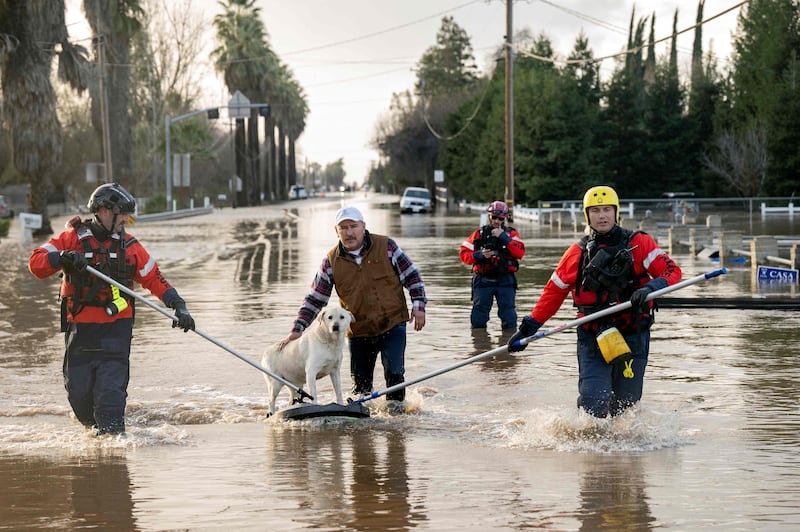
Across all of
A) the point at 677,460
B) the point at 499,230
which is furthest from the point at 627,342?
the point at 499,230

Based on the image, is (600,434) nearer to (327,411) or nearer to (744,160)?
Answer: (327,411)

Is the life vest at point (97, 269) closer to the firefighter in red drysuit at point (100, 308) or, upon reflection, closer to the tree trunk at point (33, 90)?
the firefighter in red drysuit at point (100, 308)

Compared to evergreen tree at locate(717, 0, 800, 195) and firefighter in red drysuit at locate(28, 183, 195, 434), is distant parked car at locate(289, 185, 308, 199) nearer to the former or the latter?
evergreen tree at locate(717, 0, 800, 195)

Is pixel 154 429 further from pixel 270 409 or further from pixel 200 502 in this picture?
pixel 200 502

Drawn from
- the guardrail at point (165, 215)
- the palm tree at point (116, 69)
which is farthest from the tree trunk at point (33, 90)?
the guardrail at point (165, 215)

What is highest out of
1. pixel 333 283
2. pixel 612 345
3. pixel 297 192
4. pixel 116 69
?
pixel 116 69

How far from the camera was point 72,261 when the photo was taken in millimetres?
7938

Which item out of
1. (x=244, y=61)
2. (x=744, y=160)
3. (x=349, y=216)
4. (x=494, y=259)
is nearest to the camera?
(x=349, y=216)

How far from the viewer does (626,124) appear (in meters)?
77.6

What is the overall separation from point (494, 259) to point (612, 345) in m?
6.67

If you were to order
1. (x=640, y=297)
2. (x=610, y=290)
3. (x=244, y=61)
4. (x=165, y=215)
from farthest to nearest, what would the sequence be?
(x=244, y=61), (x=165, y=215), (x=610, y=290), (x=640, y=297)

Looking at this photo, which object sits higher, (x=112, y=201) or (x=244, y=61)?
(x=244, y=61)

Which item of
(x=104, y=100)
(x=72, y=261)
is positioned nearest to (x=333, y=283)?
(x=72, y=261)

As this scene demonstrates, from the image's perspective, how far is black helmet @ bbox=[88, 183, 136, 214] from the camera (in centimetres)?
815
